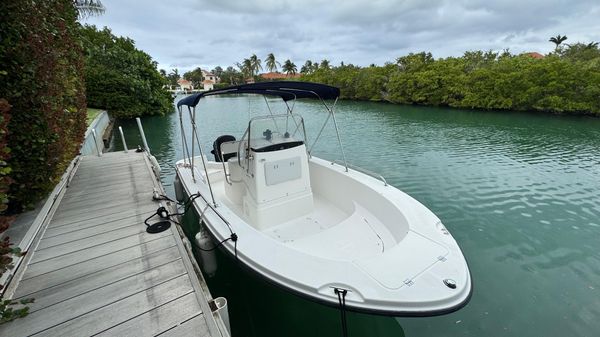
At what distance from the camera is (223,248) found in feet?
8.34

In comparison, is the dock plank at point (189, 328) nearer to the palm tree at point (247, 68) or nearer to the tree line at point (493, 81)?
the tree line at point (493, 81)

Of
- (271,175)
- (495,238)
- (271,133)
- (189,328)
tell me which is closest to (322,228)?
(271,175)

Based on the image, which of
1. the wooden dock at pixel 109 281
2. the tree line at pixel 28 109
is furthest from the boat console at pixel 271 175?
the tree line at pixel 28 109

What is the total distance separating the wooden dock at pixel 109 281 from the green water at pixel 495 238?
2.11ft

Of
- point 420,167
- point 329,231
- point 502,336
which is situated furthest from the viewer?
point 420,167

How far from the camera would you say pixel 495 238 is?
401 cm

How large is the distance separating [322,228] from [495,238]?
2.81 metres

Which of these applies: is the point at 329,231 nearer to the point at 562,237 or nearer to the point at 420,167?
the point at 562,237

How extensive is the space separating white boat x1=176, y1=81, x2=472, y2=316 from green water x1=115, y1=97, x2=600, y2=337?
49 cm

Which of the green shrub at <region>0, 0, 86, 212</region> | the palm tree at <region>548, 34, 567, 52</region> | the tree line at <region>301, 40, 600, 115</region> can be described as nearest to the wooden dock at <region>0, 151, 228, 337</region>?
the green shrub at <region>0, 0, 86, 212</region>

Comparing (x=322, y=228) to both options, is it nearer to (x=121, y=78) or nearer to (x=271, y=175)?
(x=271, y=175)

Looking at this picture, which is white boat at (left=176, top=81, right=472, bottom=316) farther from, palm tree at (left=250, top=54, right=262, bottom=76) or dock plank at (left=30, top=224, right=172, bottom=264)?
palm tree at (left=250, top=54, right=262, bottom=76)

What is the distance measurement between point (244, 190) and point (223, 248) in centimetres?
137

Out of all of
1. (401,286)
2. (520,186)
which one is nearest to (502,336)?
(401,286)
